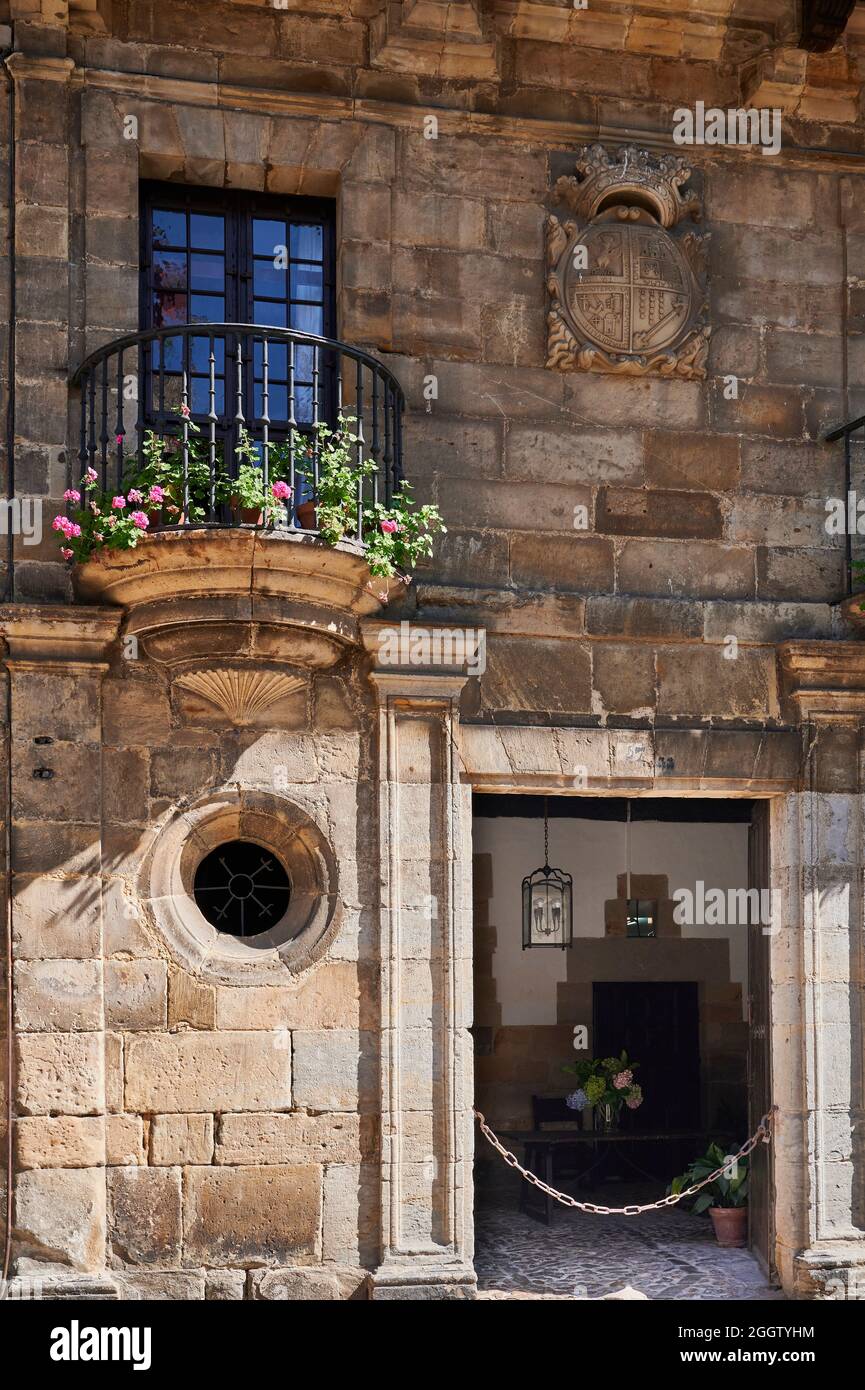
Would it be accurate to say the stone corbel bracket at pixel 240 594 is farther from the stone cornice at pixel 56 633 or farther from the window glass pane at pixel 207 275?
the window glass pane at pixel 207 275

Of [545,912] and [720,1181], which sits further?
[545,912]

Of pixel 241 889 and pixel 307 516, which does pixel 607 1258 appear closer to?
pixel 241 889

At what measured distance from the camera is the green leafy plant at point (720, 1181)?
9.00 meters

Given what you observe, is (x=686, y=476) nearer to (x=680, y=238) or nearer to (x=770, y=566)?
(x=770, y=566)

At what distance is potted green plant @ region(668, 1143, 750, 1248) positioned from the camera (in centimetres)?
886

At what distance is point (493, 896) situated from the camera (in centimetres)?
1166

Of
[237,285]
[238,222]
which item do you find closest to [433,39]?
[238,222]

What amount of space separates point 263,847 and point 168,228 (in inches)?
122

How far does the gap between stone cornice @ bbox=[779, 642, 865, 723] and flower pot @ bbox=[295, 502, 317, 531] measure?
2480 millimetres

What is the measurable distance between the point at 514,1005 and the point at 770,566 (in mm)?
4595

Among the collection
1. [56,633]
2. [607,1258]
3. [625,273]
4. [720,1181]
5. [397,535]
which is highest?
[625,273]

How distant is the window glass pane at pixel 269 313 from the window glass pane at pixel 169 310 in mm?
358

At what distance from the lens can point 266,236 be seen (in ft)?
26.8

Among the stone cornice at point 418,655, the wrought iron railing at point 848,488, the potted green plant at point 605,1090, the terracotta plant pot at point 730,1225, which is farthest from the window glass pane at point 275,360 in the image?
the potted green plant at point 605,1090
